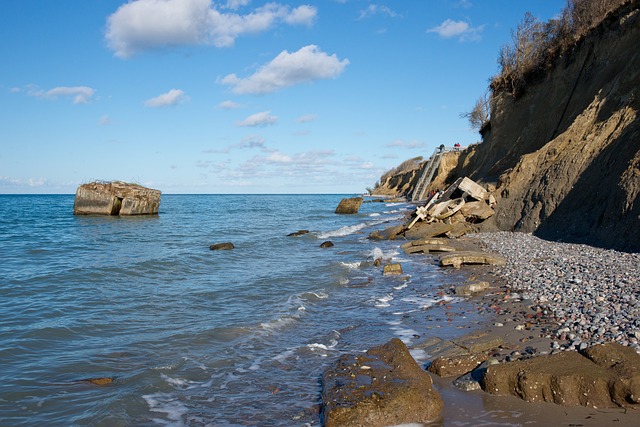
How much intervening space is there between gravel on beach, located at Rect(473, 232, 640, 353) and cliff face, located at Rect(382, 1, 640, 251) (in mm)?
1175

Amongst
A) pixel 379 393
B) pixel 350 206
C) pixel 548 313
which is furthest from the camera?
pixel 350 206

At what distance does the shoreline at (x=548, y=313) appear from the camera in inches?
182

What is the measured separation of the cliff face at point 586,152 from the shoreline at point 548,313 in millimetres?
1381

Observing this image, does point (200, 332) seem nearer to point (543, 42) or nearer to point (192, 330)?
point (192, 330)

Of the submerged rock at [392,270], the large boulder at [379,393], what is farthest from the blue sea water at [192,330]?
the large boulder at [379,393]

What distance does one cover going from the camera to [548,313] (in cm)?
761

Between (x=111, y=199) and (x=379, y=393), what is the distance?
128ft

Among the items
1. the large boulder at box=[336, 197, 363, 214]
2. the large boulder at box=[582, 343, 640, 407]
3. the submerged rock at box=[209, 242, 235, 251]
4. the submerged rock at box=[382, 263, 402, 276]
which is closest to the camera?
the large boulder at box=[582, 343, 640, 407]

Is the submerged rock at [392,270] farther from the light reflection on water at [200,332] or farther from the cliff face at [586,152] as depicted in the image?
the cliff face at [586,152]

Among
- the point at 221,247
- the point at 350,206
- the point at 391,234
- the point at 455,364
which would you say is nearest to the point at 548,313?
the point at 455,364

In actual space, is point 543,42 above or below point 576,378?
above

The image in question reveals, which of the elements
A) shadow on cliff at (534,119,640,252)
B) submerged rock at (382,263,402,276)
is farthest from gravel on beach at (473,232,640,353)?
submerged rock at (382,263,402,276)

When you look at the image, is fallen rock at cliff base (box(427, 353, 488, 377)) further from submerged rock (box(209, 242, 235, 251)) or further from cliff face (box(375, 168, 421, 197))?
cliff face (box(375, 168, 421, 197))

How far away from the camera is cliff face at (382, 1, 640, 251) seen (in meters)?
12.8
